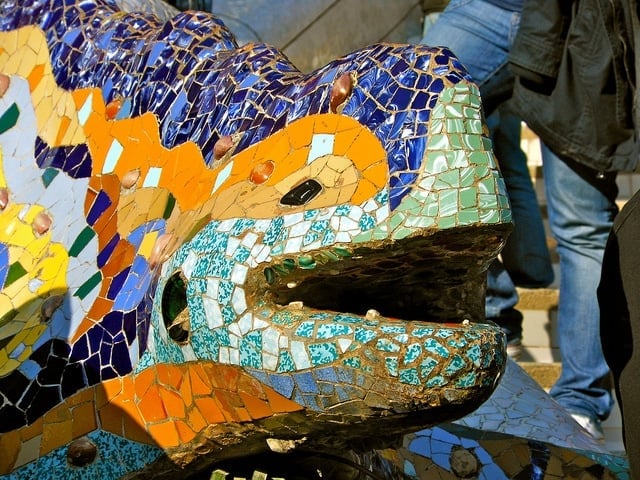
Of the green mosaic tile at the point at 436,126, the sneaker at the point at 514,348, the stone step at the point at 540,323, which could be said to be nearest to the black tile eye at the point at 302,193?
the green mosaic tile at the point at 436,126

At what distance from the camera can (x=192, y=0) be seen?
5.21 metres

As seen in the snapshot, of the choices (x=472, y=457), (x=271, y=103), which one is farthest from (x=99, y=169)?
(x=472, y=457)

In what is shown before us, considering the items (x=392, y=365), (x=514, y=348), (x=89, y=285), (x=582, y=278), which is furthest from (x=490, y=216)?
(x=514, y=348)

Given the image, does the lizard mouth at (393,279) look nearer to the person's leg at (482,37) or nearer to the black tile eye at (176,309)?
the black tile eye at (176,309)

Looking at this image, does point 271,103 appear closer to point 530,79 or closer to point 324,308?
point 324,308

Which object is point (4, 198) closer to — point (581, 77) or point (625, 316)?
point (625, 316)

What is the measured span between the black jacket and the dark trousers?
162 cm

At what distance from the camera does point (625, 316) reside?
2.84 meters

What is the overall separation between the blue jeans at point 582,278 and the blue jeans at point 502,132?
26 centimetres

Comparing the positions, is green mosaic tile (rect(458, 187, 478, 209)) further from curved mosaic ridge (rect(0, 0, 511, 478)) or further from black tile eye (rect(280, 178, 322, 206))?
black tile eye (rect(280, 178, 322, 206))

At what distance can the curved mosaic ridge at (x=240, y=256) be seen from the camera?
83.2 inches

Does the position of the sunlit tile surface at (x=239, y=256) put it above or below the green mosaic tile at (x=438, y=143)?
below

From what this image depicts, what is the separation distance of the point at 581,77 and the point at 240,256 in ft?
8.53

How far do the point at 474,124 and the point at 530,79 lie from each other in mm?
2531
